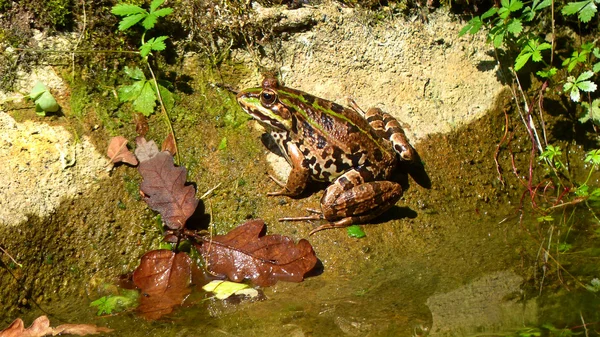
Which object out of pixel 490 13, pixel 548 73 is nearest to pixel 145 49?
pixel 490 13

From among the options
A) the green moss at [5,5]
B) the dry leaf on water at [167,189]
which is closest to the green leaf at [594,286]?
the dry leaf on water at [167,189]

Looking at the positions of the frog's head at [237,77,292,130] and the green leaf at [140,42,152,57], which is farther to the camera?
the frog's head at [237,77,292,130]

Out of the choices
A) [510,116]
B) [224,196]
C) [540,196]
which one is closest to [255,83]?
[224,196]

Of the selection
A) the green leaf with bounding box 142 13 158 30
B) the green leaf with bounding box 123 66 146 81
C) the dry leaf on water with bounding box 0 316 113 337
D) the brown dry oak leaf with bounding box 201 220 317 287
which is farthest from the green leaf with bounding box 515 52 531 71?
the dry leaf on water with bounding box 0 316 113 337

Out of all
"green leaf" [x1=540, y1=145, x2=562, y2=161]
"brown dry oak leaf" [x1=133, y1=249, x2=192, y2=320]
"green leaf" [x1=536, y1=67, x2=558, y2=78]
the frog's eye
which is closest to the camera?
"brown dry oak leaf" [x1=133, y1=249, x2=192, y2=320]

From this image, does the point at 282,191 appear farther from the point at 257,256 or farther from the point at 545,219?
the point at 545,219

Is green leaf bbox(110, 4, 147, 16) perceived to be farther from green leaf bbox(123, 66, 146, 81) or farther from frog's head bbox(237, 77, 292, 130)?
frog's head bbox(237, 77, 292, 130)

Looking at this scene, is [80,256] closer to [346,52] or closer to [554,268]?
[346,52]
